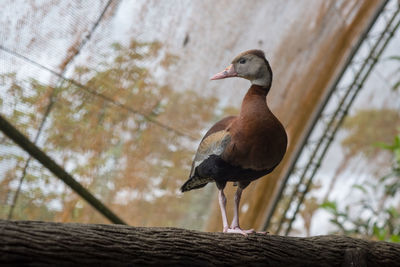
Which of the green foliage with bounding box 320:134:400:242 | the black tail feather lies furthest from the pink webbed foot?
the green foliage with bounding box 320:134:400:242

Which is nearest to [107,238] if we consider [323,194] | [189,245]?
[189,245]

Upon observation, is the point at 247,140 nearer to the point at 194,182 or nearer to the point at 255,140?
the point at 255,140

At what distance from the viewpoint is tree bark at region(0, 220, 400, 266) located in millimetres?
1088

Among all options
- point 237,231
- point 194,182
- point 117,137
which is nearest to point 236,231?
point 237,231

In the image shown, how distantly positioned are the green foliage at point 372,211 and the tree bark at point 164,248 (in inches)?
71.7

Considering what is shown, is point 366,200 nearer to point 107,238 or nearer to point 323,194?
point 323,194

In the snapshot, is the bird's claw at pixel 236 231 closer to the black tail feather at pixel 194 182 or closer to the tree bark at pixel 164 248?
the tree bark at pixel 164 248

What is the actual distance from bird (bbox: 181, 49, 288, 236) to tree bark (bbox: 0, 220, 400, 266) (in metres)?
0.10

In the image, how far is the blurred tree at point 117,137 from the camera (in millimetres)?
2553

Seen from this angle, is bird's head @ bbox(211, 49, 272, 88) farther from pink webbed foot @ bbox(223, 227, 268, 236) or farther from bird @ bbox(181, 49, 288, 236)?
pink webbed foot @ bbox(223, 227, 268, 236)

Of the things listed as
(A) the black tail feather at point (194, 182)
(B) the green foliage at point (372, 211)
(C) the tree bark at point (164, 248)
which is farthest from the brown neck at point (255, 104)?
(B) the green foliage at point (372, 211)

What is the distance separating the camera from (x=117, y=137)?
2.73 meters

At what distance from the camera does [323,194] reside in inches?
162

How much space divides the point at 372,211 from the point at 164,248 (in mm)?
3031
